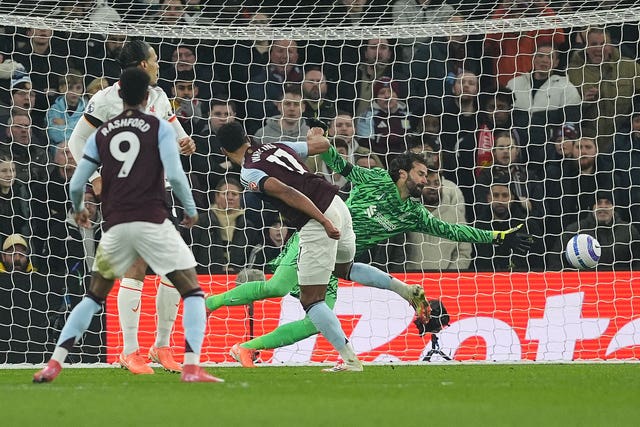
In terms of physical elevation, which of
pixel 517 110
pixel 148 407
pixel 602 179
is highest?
pixel 517 110

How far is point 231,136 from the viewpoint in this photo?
8797 mm

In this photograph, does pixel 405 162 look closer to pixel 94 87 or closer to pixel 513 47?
pixel 94 87

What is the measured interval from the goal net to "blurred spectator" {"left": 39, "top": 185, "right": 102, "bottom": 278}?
0.09ft

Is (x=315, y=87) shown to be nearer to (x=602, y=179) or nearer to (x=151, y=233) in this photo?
(x=602, y=179)

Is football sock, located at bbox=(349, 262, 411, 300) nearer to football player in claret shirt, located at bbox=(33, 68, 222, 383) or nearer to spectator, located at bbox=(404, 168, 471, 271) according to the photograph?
spectator, located at bbox=(404, 168, 471, 271)

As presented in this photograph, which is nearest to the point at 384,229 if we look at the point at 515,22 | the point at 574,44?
the point at 515,22

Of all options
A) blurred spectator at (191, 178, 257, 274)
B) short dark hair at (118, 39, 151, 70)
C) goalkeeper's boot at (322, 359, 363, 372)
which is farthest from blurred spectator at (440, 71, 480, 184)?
short dark hair at (118, 39, 151, 70)

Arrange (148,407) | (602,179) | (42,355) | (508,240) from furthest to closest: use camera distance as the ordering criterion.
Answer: (602,179) < (42,355) < (508,240) < (148,407)

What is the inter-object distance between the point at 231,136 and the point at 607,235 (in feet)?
18.3

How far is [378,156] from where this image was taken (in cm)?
1400

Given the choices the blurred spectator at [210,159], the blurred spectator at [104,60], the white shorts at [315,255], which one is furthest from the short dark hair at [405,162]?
the blurred spectator at [104,60]

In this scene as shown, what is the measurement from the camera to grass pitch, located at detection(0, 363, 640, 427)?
5387 millimetres

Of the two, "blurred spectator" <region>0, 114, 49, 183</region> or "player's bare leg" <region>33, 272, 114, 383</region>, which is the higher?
"blurred spectator" <region>0, 114, 49, 183</region>

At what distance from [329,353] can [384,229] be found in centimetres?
176
